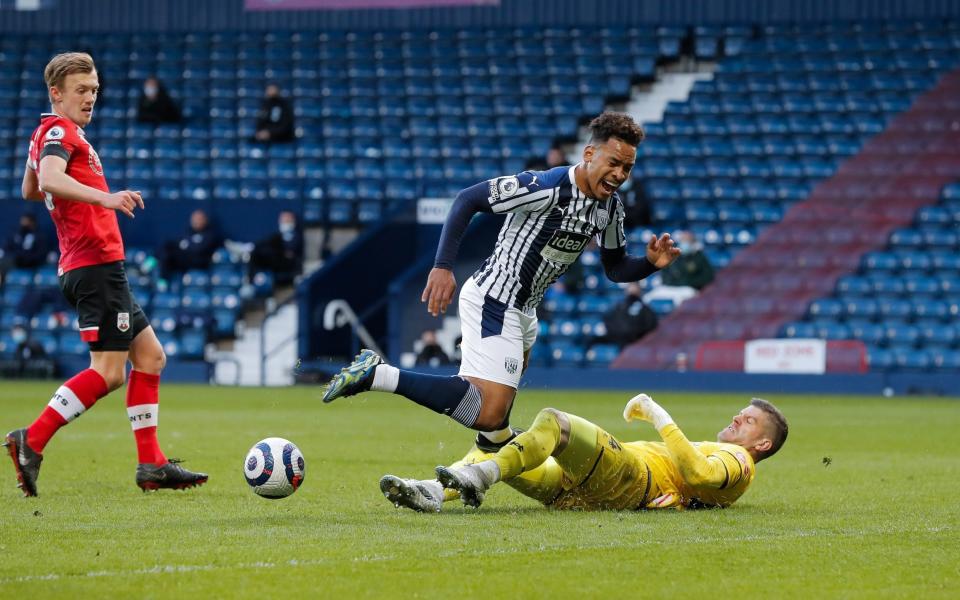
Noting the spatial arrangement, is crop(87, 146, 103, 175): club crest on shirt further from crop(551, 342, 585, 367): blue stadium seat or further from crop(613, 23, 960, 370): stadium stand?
crop(551, 342, 585, 367): blue stadium seat

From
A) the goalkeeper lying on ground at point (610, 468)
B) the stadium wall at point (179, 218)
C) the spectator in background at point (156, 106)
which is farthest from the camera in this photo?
the spectator in background at point (156, 106)

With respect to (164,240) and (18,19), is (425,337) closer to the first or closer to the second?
(164,240)

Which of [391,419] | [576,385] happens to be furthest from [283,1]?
[391,419]

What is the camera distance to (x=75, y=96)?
7.68m

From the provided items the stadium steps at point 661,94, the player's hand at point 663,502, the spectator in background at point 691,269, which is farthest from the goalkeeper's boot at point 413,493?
the stadium steps at point 661,94

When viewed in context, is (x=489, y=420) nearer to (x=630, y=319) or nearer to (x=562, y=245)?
(x=562, y=245)

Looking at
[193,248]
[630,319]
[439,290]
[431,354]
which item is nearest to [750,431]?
[439,290]

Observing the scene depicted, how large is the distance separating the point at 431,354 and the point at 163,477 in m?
14.1

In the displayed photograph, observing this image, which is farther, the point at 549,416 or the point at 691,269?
the point at 691,269

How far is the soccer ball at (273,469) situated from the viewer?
6984 mm

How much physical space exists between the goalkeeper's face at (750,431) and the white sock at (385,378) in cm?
169

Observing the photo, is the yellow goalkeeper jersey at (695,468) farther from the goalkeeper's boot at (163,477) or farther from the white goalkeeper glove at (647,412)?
the goalkeeper's boot at (163,477)

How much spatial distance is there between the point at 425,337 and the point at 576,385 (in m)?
2.36

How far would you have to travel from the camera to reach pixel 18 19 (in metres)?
31.1
